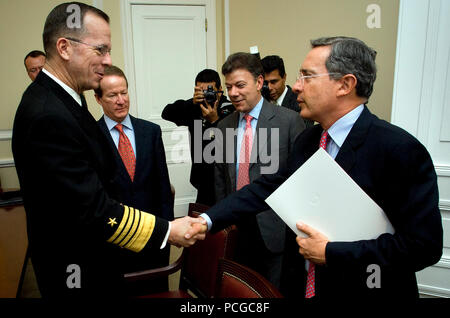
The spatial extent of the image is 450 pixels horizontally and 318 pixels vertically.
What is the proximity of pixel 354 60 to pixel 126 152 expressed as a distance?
4.40 ft

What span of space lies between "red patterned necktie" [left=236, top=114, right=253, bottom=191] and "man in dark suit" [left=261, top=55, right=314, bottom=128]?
90 centimetres

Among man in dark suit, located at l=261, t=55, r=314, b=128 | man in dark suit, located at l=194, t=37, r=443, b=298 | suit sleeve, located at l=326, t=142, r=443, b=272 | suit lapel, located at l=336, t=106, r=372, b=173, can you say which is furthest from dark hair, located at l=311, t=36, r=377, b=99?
man in dark suit, located at l=261, t=55, r=314, b=128

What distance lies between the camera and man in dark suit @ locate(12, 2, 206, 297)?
1.08 metres

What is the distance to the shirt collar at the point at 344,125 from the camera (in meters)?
1.17

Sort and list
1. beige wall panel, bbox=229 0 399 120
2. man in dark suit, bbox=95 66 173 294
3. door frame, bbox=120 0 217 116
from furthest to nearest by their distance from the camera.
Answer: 1. door frame, bbox=120 0 217 116
2. beige wall panel, bbox=229 0 399 120
3. man in dark suit, bbox=95 66 173 294

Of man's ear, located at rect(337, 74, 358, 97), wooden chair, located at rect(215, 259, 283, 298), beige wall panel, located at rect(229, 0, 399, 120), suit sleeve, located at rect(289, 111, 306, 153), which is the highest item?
beige wall panel, located at rect(229, 0, 399, 120)

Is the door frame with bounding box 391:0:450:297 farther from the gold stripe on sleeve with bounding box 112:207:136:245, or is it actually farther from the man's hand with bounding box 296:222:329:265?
the gold stripe on sleeve with bounding box 112:207:136:245

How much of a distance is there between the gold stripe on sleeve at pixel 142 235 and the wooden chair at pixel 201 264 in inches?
14.2

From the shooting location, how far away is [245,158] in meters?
1.99

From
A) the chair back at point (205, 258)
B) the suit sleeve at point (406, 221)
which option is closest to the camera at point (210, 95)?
the chair back at point (205, 258)

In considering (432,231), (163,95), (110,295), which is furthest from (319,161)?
(163,95)

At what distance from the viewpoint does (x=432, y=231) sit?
3.20ft

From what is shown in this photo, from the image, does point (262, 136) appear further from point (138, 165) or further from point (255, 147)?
point (138, 165)
